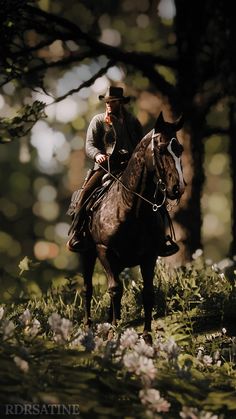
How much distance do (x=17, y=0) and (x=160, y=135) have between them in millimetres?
4781

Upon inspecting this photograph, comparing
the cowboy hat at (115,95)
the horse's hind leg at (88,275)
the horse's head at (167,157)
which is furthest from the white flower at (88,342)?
the horse's hind leg at (88,275)

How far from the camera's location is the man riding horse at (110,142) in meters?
9.56

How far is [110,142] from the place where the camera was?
9.79 meters

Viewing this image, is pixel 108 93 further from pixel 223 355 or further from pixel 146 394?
pixel 146 394

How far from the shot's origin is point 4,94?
2538 cm

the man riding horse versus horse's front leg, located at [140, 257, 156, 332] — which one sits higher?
the man riding horse

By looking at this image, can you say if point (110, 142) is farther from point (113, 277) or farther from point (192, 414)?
point (192, 414)

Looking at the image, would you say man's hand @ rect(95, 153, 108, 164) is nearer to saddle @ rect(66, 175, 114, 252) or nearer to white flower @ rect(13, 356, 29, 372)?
saddle @ rect(66, 175, 114, 252)

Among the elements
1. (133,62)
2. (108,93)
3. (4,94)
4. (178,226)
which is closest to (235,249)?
(178,226)

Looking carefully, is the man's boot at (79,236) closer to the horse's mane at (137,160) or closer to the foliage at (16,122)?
the horse's mane at (137,160)

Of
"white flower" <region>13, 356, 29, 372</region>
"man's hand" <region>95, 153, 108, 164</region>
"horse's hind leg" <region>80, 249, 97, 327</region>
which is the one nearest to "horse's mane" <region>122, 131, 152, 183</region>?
"man's hand" <region>95, 153, 108, 164</region>

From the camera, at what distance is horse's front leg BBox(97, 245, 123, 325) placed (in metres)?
9.26

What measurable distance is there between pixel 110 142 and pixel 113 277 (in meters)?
1.86

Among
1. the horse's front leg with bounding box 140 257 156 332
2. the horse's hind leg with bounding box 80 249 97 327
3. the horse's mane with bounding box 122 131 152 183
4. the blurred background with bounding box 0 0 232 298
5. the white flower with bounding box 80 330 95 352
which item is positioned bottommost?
the white flower with bounding box 80 330 95 352
